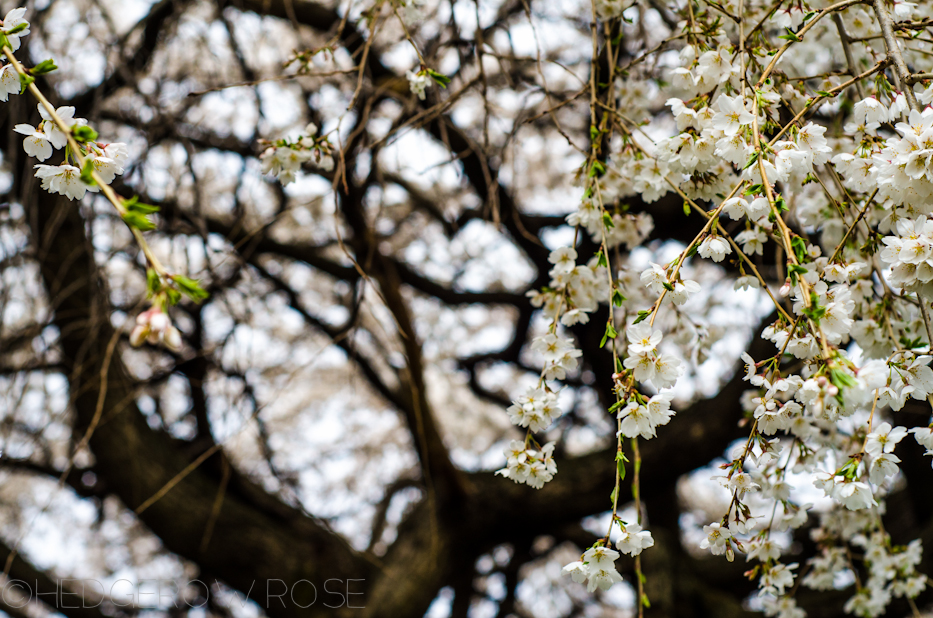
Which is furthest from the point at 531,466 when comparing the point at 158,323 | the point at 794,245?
the point at 158,323

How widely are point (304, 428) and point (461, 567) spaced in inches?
136

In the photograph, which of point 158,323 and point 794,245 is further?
point 794,245

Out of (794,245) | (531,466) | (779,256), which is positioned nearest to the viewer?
(794,245)

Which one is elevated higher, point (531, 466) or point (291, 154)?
point (291, 154)

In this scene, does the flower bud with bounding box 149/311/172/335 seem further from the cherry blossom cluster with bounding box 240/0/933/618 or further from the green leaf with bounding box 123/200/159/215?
the cherry blossom cluster with bounding box 240/0/933/618

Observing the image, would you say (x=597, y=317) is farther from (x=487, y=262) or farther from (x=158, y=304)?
(x=158, y=304)

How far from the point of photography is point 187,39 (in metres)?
2.62

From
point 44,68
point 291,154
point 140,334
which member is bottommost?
point 140,334

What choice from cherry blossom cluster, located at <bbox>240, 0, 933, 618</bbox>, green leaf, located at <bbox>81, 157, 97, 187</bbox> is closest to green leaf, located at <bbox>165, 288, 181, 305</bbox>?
green leaf, located at <bbox>81, 157, 97, 187</bbox>

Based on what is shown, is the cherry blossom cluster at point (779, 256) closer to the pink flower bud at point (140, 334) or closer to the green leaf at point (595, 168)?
the green leaf at point (595, 168)

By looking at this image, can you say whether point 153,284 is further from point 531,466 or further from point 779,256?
point 779,256

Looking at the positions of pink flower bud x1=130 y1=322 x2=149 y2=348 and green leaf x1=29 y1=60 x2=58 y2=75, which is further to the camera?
green leaf x1=29 y1=60 x2=58 y2=75

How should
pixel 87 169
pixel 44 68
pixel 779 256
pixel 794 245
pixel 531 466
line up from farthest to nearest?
pixel 779 256 < pixel 531 466 < pixel 794 245 < pixel 44 68 < pixel 87 169

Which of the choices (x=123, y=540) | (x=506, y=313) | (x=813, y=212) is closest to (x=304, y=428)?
(x=123, y=540)
